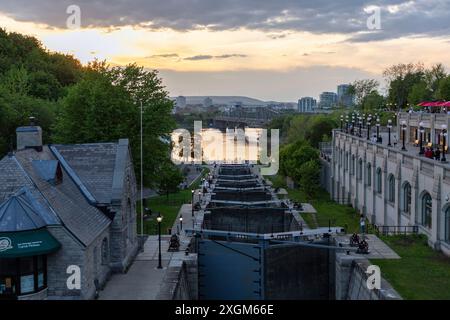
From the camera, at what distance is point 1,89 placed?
175 feet

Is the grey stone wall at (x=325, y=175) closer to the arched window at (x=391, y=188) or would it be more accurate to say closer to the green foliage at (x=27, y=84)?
the arched window at (x=391, y=188)

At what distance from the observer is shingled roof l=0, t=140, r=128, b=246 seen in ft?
80.9

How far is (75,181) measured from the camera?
29.5 metres

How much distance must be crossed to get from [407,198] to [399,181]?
166cm

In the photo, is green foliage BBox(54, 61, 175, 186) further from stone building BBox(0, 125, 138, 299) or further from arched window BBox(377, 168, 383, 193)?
arched window BBox(377, 168, 383, 193)

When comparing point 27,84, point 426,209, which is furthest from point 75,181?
point 27,84

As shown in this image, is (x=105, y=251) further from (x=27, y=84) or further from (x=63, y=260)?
(x=27, y=84)

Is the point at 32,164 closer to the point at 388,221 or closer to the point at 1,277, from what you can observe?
Result: the point at 1,277

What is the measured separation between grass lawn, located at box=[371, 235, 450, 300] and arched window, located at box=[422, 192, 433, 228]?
1810mm

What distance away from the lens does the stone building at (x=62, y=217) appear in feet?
75.2
